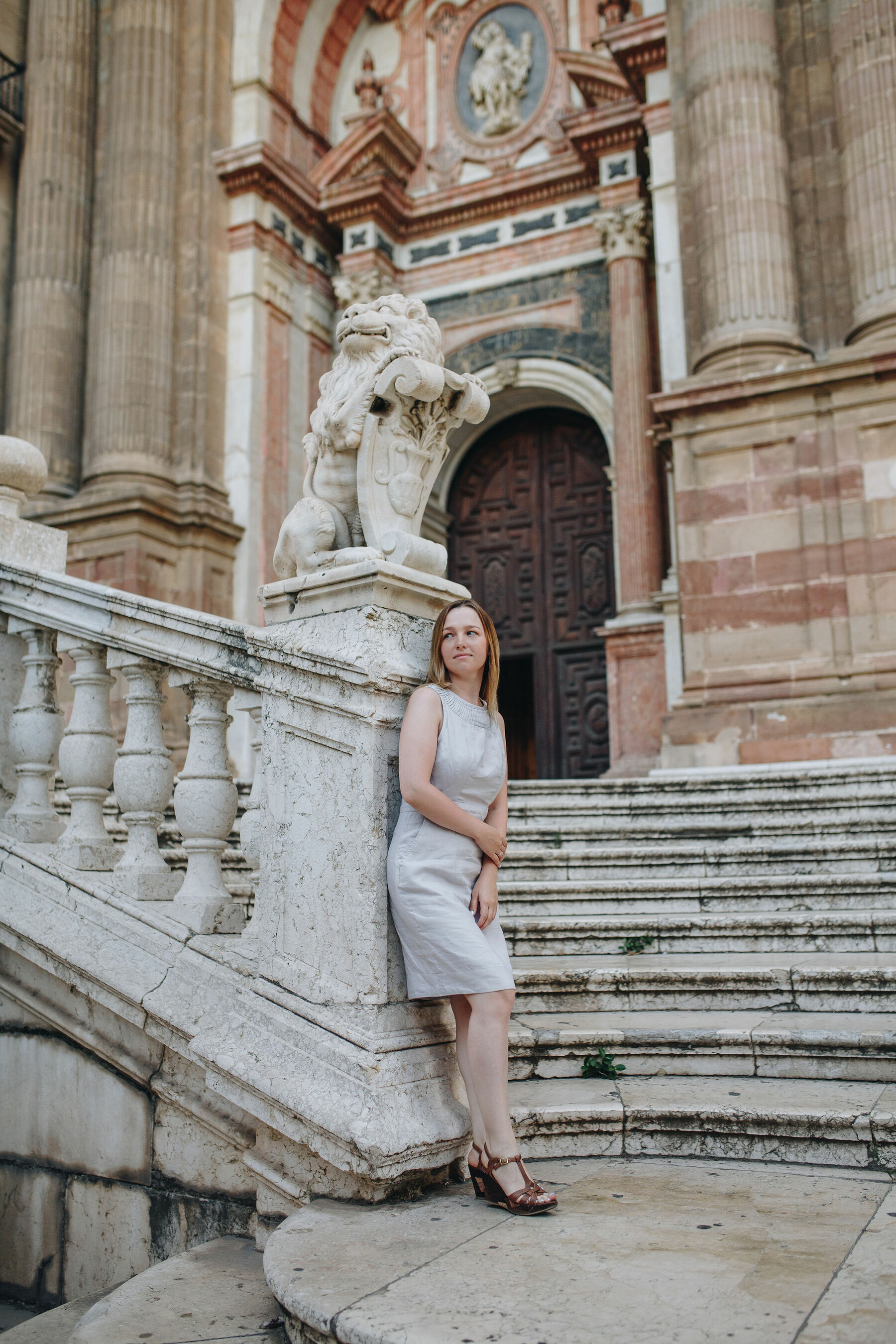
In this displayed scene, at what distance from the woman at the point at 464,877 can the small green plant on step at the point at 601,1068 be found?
28.0 inches

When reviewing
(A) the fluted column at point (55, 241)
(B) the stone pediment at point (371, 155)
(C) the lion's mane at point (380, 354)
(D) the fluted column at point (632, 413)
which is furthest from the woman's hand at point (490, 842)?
(B) the stone pediment at point (371, 155)

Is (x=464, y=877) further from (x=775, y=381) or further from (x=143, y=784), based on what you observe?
(x=775, y=381)

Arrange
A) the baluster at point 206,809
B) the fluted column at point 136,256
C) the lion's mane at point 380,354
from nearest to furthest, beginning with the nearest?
the baluster at point 206,809, the lion's mane at point 380,354, the fluted column at point 136,256

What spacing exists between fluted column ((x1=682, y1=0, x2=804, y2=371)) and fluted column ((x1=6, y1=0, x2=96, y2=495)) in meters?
7.22

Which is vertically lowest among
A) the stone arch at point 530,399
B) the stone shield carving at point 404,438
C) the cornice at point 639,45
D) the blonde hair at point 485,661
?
the blonde hair at point 485,661

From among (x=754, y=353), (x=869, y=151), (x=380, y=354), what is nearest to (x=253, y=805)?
(x=380, y=354)

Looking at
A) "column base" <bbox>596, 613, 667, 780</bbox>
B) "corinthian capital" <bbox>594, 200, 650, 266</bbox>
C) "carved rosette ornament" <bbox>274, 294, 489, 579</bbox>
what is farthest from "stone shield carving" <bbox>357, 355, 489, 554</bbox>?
"corinthian capital" <bbox>594, 200, 650, 266</bbox>

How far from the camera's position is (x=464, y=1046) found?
10.1 feet

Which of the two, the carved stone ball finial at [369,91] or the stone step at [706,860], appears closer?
the stone step at [706,860]

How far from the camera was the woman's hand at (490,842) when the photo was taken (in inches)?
123

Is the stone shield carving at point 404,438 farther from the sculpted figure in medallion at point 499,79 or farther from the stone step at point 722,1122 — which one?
the sculpted figure in medallion at point 499,79

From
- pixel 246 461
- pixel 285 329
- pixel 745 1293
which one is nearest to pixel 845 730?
pixel 745 1293

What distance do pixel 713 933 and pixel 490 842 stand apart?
6.26 ft

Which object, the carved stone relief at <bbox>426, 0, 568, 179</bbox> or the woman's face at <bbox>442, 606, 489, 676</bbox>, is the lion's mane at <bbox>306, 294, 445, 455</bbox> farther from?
the carved stone relief at <bbox>426, 0, 568, 179</bbox>
